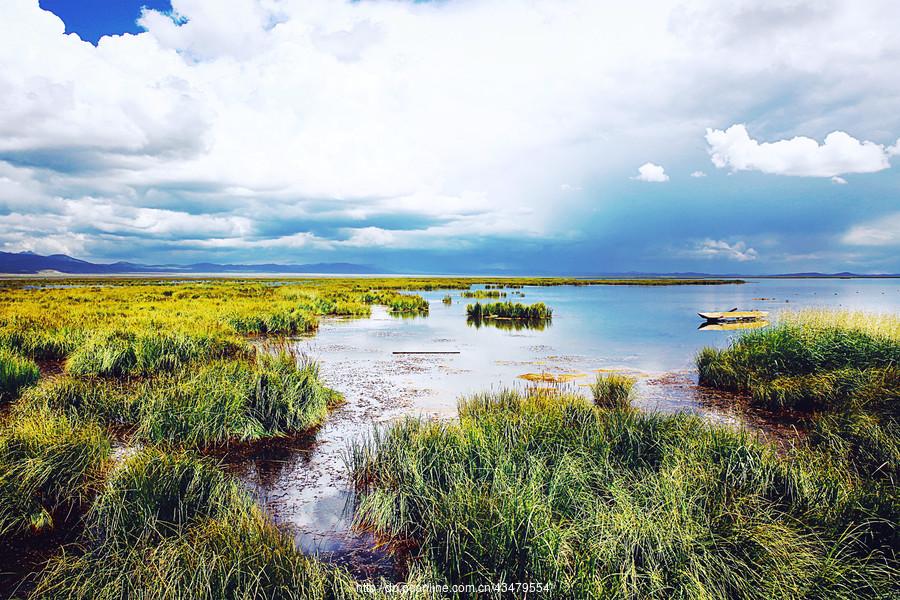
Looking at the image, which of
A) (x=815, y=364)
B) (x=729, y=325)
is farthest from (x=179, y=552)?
(x=729, y=325)

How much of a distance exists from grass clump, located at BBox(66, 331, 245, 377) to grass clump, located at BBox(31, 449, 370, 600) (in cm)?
926

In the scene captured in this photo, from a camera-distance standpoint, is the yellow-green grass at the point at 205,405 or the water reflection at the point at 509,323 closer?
the yellow-green grass at the point at 205,405

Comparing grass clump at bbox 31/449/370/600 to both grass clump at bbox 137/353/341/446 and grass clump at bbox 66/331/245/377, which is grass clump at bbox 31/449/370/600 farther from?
grass clump at bbox 66/331/245/377

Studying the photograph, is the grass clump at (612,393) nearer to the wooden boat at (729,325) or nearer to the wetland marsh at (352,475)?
the wetland marsh at (352,475)

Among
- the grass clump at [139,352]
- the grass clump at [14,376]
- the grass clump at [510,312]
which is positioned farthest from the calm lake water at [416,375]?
the grass clump at [14,376]

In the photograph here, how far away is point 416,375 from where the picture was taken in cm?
1666

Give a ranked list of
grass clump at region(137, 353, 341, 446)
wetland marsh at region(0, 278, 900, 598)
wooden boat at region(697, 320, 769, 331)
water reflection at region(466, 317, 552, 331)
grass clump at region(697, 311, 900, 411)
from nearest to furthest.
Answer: wetland marsh at region(0, 278, 900, 598)
grass clump at region(137, 353, 341, 446)
grass clump at region(697, 311, 900, 411)
water reflection at region(466, 317, 552, 331)
wooden boat at region(697, 320, 769, 331)

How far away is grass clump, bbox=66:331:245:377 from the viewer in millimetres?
14336

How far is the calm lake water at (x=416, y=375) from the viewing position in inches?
284

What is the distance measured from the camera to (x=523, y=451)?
7156mm

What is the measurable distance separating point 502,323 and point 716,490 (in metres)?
28.4

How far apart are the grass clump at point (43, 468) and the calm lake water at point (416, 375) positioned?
7.28 feet

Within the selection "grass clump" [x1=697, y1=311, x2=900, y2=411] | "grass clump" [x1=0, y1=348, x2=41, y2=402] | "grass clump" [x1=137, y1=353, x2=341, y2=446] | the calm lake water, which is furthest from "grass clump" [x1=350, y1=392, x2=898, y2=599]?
"grass clump" [x1=0, y1=348, x2=41, y2=402]

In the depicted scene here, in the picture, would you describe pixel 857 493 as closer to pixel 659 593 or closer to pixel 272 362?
pixel 659 593
